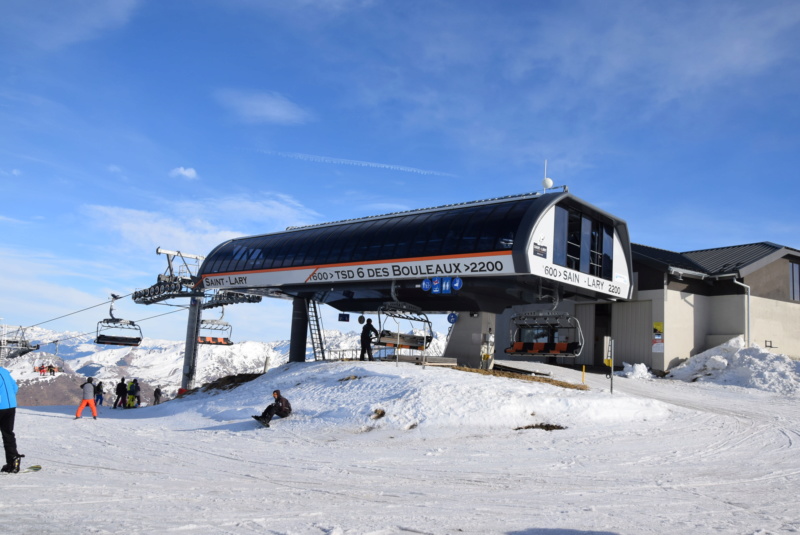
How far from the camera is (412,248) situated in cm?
2320

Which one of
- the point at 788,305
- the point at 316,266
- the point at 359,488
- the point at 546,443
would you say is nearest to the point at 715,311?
the point at 788,305

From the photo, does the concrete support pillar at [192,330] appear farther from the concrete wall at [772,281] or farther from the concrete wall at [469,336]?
the concrete wall at [772,281]

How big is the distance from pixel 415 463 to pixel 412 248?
13020 mm

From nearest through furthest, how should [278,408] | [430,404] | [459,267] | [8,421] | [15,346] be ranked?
[8,421], [430,404], [278,408], [459,267], [15,346]

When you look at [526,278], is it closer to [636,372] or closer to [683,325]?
[636,372]

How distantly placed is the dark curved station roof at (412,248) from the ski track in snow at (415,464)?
4.41 meters

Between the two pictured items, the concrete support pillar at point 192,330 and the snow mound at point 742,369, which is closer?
the snow mound at point 742,369

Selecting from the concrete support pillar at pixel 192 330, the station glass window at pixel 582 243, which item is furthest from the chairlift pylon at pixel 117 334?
the station glass window at pixel 582 243

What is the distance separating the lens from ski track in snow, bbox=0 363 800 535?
6.59 metres

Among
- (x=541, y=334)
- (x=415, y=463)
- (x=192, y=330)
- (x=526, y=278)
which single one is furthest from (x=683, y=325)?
(x=192, y=330)

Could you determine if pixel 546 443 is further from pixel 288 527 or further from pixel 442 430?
pixel 288 527

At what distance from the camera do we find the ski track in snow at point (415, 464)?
659 centimetres

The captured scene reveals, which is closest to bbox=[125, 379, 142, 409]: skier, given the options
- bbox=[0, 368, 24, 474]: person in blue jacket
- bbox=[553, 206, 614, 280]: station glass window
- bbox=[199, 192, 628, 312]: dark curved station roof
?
bbox=[199, 192, 628, 312]: dark curved station roof

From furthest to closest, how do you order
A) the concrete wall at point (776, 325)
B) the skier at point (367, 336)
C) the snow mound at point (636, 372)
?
the concrete wall at point (776, 325) < the snow mound at point (636, 372) < the skier at point (367, 336)
